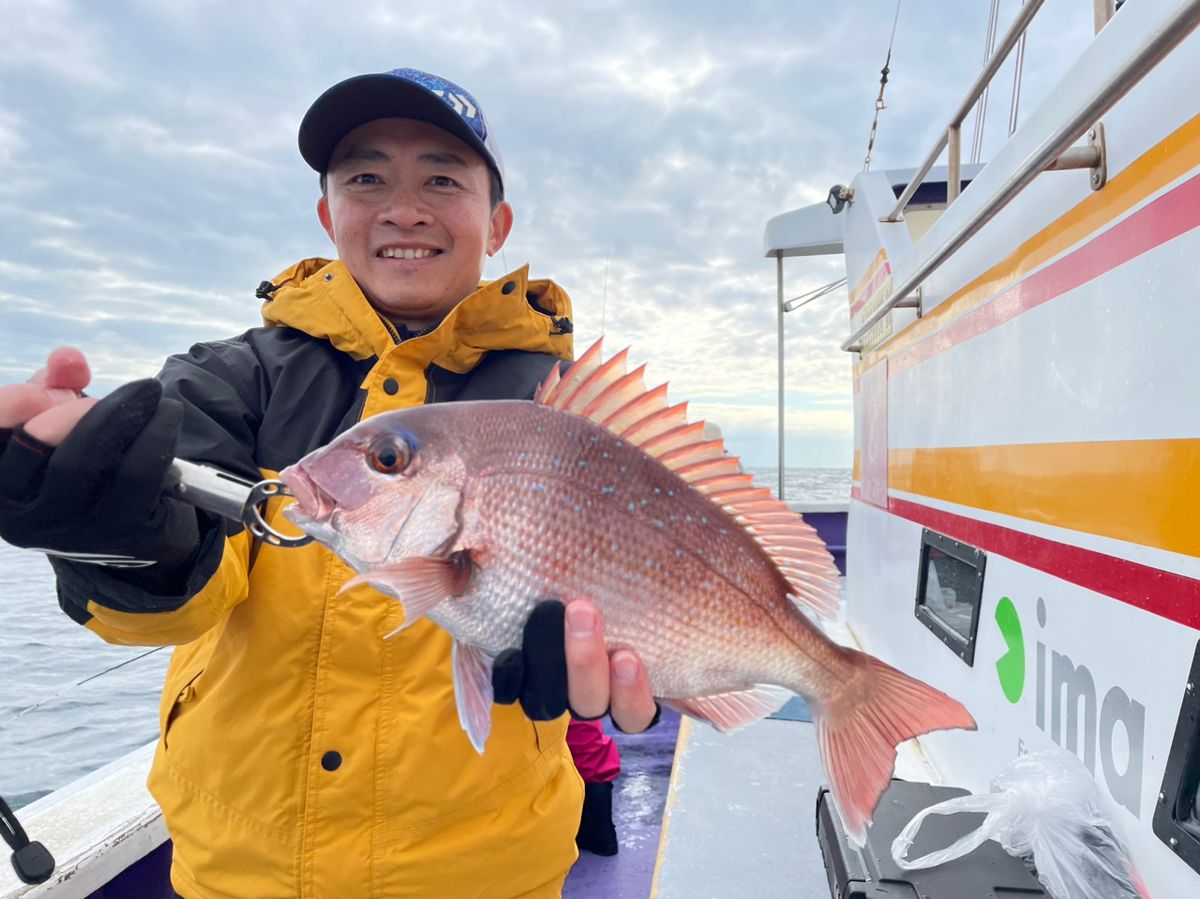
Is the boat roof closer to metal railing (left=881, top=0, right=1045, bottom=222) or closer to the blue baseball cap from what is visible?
metal railing (left=881, top=0, right=1045, bottom=222)

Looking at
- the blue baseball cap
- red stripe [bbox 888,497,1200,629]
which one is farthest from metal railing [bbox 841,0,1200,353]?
the blue baseball cap

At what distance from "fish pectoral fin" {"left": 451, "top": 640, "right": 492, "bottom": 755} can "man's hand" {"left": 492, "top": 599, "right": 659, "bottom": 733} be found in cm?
3

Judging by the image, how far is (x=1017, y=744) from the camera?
231cm

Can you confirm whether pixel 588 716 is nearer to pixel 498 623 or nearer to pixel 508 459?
pixel 498 623

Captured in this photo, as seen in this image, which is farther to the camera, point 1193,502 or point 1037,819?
point 1037,819

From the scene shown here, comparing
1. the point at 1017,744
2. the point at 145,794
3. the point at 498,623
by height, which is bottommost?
the point at 145,794

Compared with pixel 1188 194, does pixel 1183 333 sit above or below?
below

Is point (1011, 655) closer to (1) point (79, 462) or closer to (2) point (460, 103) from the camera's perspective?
(2) point (460, 103)

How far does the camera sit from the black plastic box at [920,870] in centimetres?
154

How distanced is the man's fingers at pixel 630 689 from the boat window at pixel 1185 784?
3.25ft

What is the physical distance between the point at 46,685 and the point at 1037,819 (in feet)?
20.7

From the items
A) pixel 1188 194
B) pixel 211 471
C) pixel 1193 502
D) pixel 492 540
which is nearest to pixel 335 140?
A: pixel 211 471

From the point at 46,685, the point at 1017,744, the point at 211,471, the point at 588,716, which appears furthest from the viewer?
the point at 46,685

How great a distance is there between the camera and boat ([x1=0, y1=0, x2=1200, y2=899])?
1463mm
